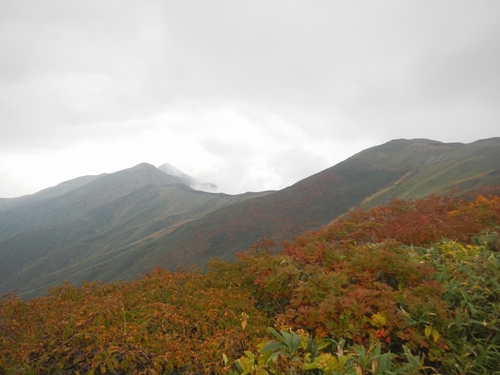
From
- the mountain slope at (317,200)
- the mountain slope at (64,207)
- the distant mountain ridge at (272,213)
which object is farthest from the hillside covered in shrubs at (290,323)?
the mountain slope at (64,207)

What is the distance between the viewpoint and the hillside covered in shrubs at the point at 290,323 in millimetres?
3398

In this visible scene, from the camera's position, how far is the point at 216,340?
3.71m

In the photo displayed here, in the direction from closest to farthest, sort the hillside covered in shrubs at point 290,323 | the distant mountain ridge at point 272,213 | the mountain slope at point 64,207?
the hillside covered in shrubs at point 290,323
the distant mountain ridge at point 272,213
the mountain slope at point 64,207

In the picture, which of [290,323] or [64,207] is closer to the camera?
[290,323]

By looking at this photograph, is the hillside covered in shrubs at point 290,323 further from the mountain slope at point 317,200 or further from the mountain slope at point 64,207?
the mountain slope at point 64,207

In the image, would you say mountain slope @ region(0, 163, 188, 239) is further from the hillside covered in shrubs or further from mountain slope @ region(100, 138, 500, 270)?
the hillside covered in shrubs

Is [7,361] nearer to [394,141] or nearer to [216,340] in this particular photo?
[216,340]

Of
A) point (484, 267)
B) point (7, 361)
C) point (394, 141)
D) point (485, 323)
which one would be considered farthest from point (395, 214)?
point (394, 141)

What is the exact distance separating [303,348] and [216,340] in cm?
111

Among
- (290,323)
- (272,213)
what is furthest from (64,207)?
(290,323)

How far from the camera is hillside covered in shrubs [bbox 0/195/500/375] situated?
340 centimetres

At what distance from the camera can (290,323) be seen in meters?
4.25

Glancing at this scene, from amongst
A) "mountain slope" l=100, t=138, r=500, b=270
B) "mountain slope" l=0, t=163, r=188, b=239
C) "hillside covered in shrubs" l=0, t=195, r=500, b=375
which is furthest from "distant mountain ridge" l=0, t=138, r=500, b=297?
"mountain slope" l=0, t=163, r=188, b=239

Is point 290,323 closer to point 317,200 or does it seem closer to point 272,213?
point 272,213
